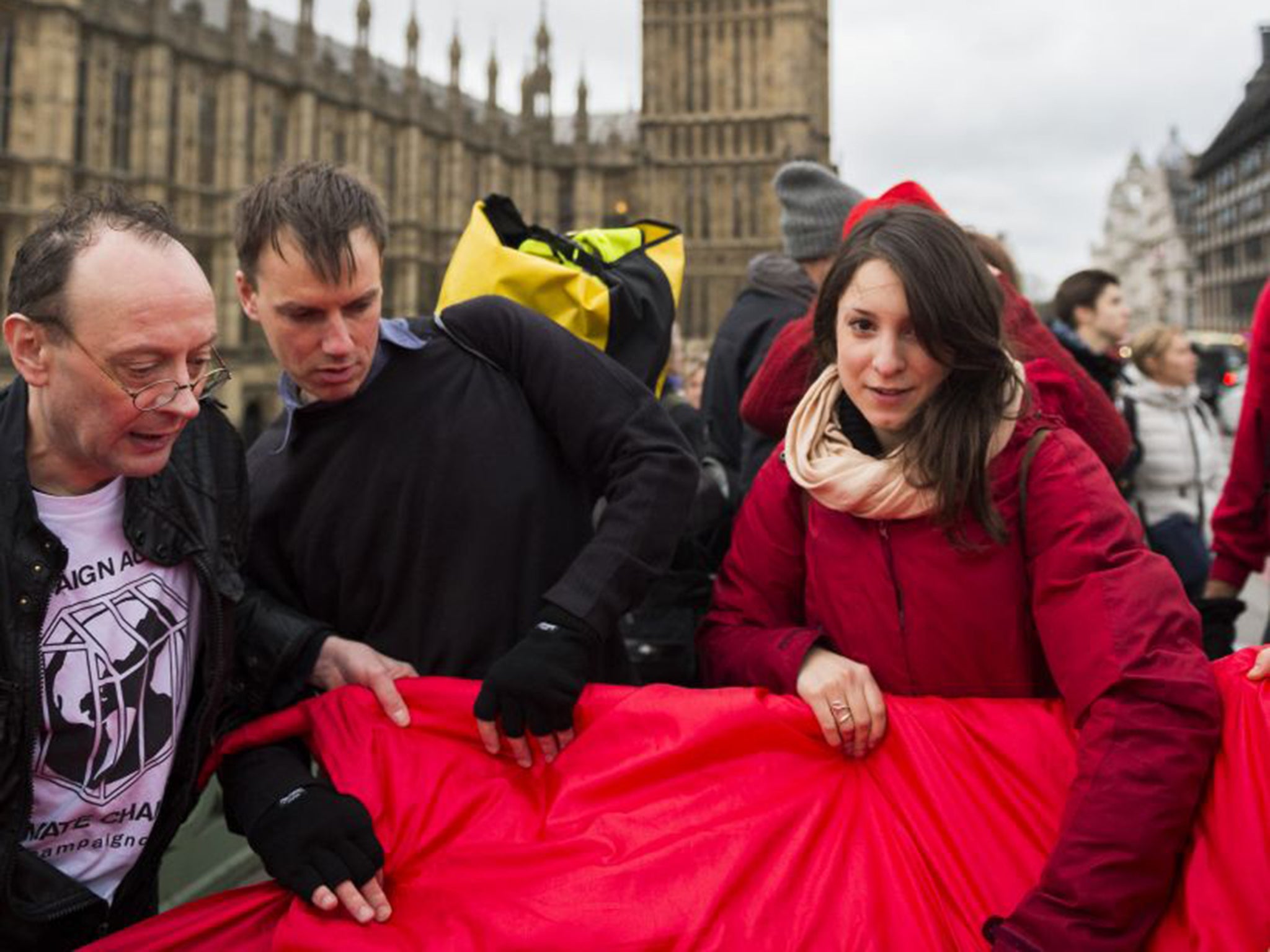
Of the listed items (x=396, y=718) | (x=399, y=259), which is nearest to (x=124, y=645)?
(x=396, y=718)

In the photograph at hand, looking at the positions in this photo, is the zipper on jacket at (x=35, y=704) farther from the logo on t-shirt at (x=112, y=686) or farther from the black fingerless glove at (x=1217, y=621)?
the black fingerless glove at (x=1217, y=621)

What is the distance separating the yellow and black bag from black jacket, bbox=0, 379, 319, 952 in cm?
61

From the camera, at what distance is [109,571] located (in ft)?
5.77

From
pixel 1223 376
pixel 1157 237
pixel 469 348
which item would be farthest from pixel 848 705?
pixel 1157 237

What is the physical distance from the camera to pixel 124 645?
1762 millimetres

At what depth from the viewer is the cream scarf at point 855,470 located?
172 cm

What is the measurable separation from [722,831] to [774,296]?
2130mm

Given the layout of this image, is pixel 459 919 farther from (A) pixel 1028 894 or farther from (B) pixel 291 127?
(B) pixel 291 127

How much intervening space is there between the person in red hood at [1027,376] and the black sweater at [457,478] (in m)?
0.51

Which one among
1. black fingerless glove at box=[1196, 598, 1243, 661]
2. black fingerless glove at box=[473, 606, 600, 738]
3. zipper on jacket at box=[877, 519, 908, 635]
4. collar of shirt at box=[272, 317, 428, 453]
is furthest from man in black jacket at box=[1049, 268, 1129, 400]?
black fingerless glove at box=[473, 606, 600, 738]

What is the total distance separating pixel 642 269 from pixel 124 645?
1.36 metres

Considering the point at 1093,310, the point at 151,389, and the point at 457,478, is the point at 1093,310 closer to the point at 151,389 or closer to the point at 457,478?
the point at 457,478

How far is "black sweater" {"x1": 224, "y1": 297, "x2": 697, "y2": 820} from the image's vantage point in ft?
6.52

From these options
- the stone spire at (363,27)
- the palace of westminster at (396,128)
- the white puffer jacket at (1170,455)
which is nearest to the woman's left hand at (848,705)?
the white puffer jacket at (1170,455)
